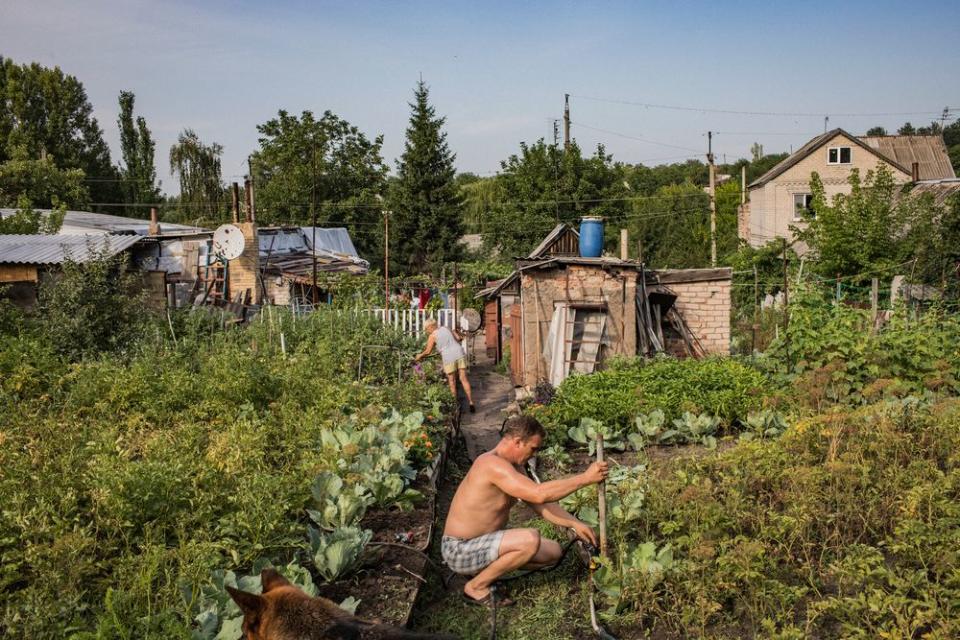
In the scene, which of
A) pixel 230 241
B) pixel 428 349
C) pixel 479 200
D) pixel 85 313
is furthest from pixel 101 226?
pixel 479 200

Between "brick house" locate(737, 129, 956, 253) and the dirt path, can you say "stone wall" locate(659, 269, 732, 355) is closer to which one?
the dirt path

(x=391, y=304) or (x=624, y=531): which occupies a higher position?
(x=391, y=304)

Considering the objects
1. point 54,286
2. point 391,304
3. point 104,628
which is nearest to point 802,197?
point 391,304

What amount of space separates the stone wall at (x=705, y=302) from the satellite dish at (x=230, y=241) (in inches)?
398

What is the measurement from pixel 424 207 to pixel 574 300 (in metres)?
21.5

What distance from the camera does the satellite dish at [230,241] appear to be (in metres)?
17.3

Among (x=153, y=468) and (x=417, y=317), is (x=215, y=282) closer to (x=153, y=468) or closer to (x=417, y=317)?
(x=417, y=317)

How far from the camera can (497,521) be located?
15.4ft

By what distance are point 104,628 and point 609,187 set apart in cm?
3606

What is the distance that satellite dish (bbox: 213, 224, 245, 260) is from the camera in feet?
56.9

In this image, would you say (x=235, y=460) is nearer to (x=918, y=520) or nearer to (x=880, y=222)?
(x=918, y=520)

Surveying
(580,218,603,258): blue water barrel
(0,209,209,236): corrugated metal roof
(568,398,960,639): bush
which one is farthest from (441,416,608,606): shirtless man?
(0,209,209,236): corrugated metal roof

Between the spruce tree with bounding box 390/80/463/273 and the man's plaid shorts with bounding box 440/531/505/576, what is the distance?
2868 cm

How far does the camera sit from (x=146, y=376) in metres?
8.16
